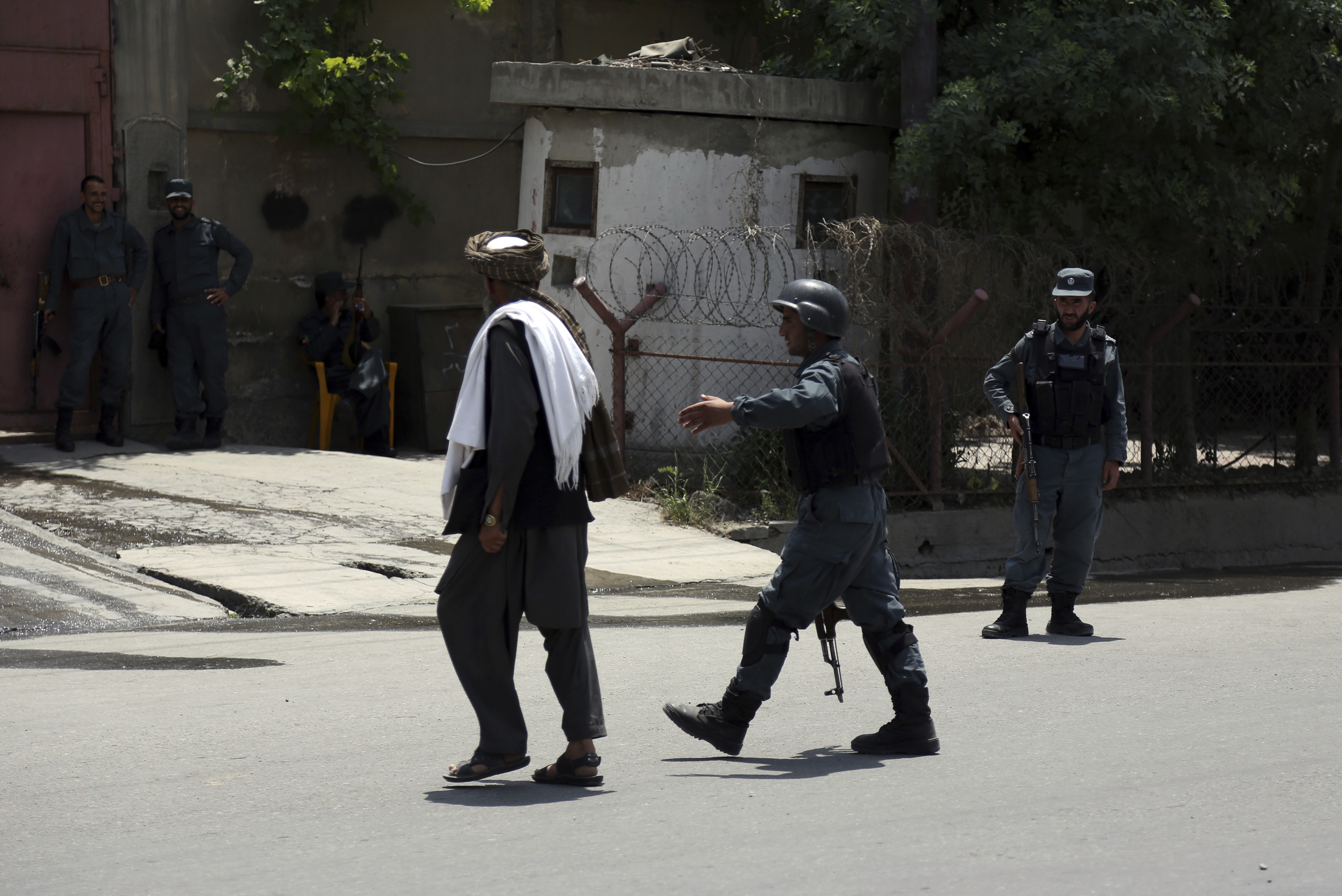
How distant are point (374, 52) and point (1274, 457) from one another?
8.50 m

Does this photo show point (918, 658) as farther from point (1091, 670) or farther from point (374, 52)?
point (374, 52)

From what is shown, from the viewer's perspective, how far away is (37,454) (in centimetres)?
1122

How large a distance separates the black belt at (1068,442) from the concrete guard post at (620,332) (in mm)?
4031

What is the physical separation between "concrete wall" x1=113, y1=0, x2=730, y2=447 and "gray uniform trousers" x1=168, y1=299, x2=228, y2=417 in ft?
1.83

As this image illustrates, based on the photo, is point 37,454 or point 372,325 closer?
point 37,454

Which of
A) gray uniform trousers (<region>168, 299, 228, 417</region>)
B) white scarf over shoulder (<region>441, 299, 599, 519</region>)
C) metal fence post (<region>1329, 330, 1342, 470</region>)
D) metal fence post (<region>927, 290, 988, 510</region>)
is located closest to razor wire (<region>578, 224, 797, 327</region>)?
metal fence post (<region>927, 290, 988, 510</region>)

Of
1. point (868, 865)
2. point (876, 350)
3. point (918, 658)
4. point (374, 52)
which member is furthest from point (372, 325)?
point (868, 865)

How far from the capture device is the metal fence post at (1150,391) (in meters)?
11.4

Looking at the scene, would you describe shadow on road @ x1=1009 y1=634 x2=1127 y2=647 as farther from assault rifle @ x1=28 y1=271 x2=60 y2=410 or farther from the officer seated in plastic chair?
assault rifle @ x1=28 y1=271 x2=60 y2=410

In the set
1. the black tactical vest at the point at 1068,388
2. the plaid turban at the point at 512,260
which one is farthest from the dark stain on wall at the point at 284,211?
the plaid turban at the point at 512,260

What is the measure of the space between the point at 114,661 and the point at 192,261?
6.21m

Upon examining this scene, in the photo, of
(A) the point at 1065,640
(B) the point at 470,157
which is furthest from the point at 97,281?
(A) the point at 1065,640

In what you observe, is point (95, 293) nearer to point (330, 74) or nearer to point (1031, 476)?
point (330, 74)

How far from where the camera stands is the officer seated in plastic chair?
13008 mm
